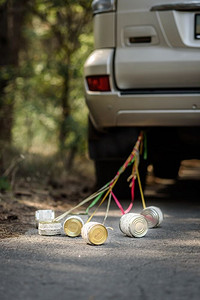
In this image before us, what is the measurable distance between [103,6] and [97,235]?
221cm

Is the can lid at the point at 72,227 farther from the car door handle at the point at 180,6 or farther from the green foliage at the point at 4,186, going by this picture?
the green foliage at the point at 4,186

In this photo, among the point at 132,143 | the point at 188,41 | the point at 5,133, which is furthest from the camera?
the point at 5,133

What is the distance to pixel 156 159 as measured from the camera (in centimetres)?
666

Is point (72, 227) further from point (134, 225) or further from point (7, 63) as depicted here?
point (7, 63)

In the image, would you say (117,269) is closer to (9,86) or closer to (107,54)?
(107,54)

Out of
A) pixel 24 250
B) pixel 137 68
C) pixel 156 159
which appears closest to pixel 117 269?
pixel 24 250

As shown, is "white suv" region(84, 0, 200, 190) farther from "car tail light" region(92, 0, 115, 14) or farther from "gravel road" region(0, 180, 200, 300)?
"gravel road" region(0, 180, 200, 300)

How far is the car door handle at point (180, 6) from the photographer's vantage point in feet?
16.9

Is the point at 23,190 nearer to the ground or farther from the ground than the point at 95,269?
nearer to the ground

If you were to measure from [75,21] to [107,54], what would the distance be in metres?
4.85

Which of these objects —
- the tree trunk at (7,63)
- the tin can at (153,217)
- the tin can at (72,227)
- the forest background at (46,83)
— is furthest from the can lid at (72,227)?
the tree trunk at (7,63)

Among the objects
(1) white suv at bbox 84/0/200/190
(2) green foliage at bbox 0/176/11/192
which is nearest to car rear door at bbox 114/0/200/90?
(1) white suv at bbox 84/0/200/190

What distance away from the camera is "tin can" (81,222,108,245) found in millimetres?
4066

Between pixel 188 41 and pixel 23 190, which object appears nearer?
pixel 188 41
